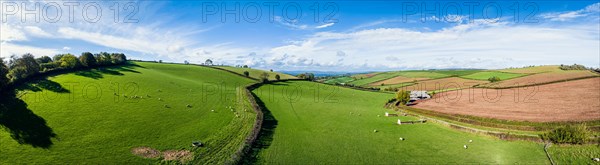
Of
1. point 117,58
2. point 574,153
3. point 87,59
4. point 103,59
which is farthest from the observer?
point 117,58

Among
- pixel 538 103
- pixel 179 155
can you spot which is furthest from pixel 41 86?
pixel 538 103

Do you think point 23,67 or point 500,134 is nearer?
point 500,134

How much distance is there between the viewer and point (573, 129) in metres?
32.3

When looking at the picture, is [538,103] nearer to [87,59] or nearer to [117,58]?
[87,59]

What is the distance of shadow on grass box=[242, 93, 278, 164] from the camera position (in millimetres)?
31688

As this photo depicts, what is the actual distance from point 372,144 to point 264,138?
52.7ft

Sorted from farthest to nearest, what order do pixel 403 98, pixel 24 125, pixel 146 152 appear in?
pixel 403 98 → pixel 24 125 → pixel 146 152

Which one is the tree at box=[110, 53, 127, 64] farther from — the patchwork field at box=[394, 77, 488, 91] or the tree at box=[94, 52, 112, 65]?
the patchwork field at box=[394, 77, 488, 91]

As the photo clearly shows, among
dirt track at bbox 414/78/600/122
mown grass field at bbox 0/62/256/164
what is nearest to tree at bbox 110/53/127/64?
mown grass field at bbox 0/62/256/164

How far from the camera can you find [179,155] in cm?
2988

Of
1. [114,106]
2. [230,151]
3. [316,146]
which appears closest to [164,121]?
[114,106]

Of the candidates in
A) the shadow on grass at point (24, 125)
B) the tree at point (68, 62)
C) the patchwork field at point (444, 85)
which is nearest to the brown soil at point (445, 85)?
the patchwork field at point (444, 85)

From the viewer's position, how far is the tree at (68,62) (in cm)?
7008

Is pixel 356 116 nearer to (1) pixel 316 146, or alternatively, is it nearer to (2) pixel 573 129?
(1) pixel 316 146
